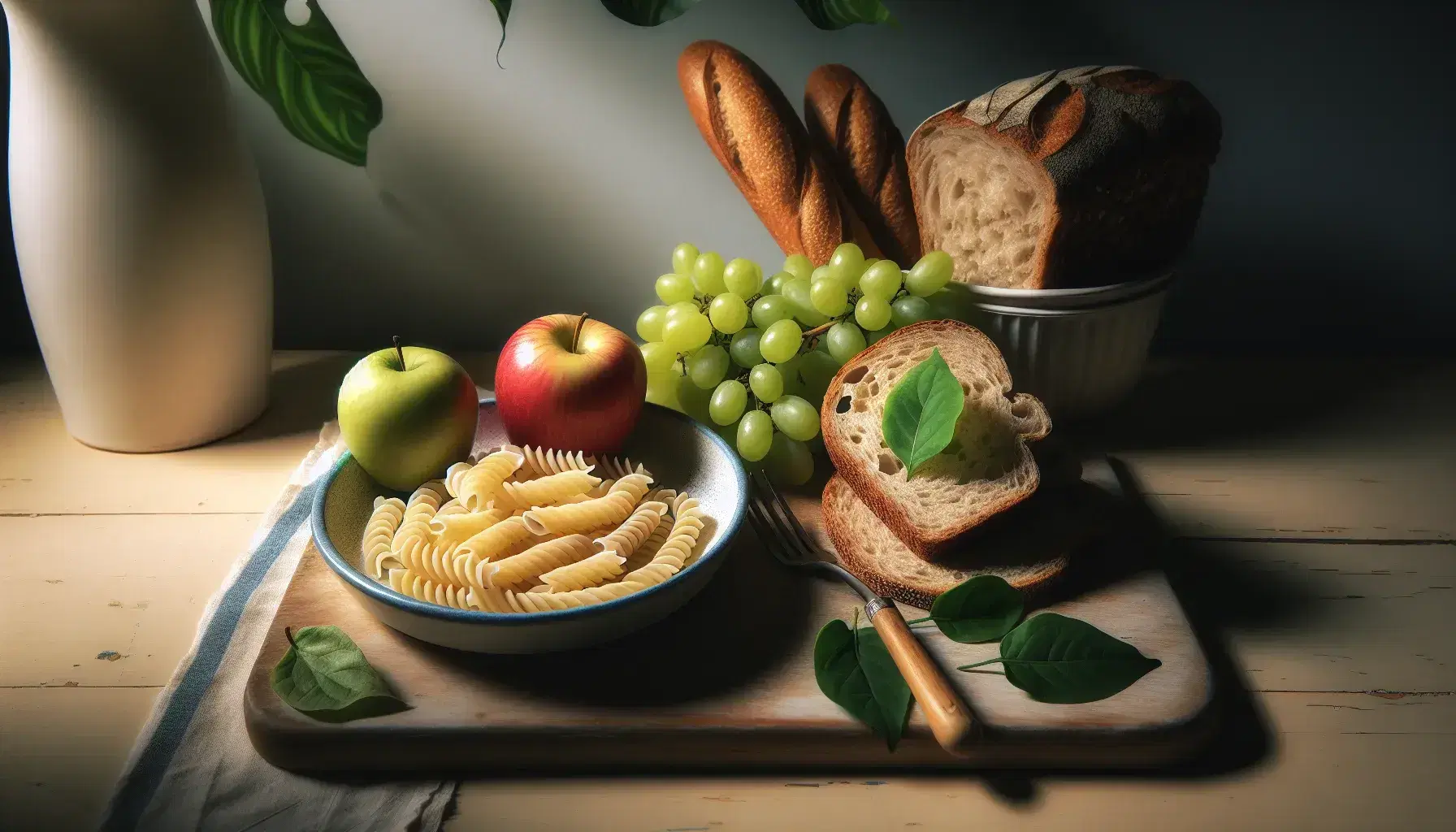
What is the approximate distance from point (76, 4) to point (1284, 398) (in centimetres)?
152

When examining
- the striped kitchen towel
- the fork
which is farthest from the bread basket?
the striped kitchen towel

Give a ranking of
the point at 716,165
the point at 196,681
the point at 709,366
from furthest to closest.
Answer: the point at 716,165 → the point at 709,366 → the point at 196,681

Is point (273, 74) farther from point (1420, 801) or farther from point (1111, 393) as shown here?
point (1420, 801)

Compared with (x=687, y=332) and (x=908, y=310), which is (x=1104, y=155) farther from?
(x=687, y=332)

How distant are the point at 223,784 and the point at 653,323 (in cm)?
64

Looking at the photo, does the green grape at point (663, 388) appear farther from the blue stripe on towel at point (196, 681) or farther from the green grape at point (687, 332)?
the blue stripe on towel at point (196, 681)

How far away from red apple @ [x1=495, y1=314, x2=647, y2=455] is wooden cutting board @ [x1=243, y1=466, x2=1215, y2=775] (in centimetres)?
27

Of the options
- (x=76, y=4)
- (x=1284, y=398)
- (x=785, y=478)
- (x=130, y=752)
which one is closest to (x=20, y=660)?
(x=130, y=752)

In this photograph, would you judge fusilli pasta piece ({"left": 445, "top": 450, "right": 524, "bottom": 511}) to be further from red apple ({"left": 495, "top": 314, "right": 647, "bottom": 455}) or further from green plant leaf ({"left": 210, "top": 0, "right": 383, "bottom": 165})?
green plant leaf ({"left": 210, "top": 0, "right": 383, "bottom": 165})

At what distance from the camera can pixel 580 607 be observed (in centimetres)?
79

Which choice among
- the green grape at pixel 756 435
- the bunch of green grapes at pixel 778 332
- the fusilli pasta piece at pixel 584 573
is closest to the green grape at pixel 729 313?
the bunch of green grapes at pixel 778 332

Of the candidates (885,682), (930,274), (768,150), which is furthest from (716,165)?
(885,682)

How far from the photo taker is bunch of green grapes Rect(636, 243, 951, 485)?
3.73 feet

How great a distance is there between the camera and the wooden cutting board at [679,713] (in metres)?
0.77
